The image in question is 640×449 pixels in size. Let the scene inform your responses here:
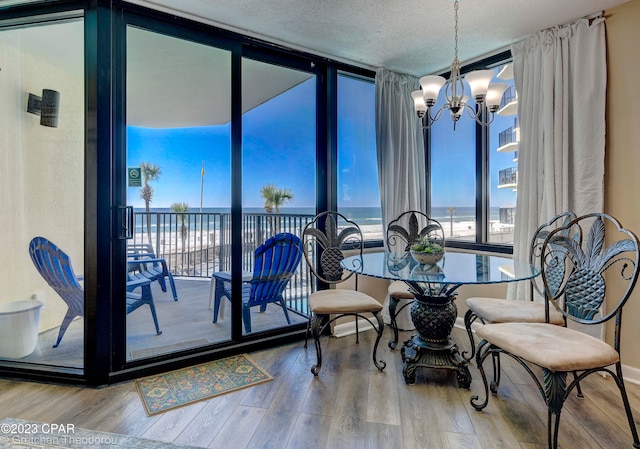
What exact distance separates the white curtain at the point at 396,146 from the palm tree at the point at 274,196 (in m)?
0.98

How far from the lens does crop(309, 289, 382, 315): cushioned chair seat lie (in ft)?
7.90

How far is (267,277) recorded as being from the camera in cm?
299

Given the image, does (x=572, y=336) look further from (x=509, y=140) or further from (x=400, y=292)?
(x=509, y=140)

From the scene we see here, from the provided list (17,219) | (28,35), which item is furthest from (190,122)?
(17,219)

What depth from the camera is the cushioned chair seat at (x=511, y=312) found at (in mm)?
2102

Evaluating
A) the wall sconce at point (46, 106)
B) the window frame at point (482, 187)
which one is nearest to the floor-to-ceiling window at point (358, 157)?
→ the window frame at point (482, 187)

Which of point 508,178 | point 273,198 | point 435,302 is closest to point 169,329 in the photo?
point 273,198

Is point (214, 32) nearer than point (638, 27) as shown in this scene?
No

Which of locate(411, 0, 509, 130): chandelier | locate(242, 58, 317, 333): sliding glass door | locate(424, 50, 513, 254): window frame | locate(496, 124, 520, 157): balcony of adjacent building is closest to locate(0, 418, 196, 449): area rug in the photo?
locate(242, 58, 317, 333): sliding glass door

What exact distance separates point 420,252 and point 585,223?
1.29 metres

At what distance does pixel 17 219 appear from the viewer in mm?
2369

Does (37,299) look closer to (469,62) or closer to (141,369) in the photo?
(141,369)

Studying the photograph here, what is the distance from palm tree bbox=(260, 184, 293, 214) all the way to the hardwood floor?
142cm

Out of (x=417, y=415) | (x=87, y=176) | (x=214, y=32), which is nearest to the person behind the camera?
(x=417, y=415)
